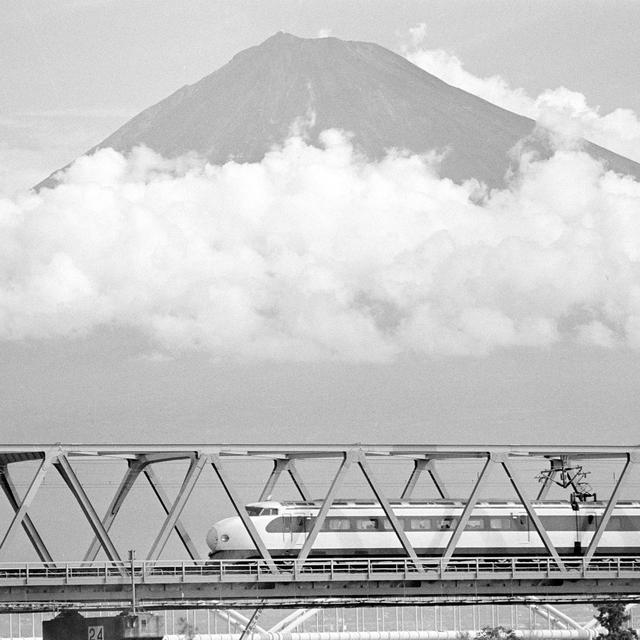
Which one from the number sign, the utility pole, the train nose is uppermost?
the train nose

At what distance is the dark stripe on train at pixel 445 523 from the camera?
98.5 metres

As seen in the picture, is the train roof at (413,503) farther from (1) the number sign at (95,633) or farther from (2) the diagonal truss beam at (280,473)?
(1) the number sign at (95,633)

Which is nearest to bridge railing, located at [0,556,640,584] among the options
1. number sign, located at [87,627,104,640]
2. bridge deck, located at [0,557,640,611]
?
bridge deck, located at [0,557,640,611]

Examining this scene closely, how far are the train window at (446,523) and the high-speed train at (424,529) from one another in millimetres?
27

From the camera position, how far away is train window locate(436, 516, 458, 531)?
100750 mm

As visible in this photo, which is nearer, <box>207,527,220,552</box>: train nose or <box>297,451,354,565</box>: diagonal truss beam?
<box>297,451,354,565</box>: diagonal truss beam

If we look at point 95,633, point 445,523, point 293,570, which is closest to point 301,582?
point 293,570

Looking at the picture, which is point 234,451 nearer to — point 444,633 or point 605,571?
point 605,571

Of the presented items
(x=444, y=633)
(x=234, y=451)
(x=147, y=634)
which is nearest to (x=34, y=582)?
(x=147, y=634)

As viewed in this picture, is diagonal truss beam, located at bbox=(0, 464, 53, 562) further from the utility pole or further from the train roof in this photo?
the train roof

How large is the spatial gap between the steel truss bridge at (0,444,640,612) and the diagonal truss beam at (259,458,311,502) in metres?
0.20

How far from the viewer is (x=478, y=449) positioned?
302 ft

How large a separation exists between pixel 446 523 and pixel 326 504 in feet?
48.8

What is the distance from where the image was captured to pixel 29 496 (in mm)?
83750
